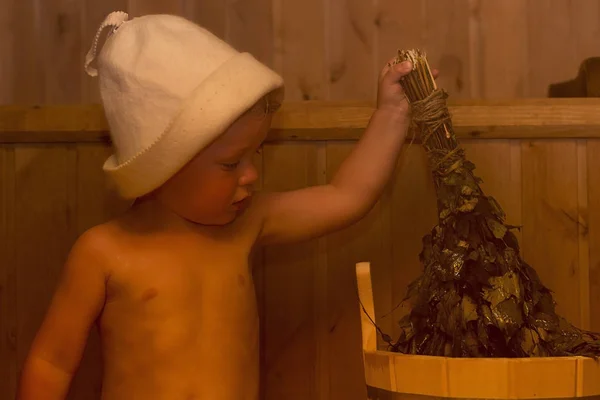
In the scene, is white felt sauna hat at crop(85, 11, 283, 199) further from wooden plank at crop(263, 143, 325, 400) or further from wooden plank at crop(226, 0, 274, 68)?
wooden plank at crop(226, 0, 274, 68)

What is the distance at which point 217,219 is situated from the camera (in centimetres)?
111

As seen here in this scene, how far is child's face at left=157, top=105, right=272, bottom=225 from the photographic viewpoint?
1.07 m

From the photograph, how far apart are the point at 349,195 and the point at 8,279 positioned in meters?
0.63

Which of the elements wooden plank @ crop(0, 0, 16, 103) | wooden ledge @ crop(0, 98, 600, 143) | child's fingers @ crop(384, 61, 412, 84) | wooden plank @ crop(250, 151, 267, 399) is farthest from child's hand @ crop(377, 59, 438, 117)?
wooden plank @ crop(0, 0, 16, 103)

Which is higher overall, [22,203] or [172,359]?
[22,203]

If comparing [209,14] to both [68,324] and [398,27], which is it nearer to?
[398,27]

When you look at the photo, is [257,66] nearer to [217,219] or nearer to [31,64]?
[217,219]

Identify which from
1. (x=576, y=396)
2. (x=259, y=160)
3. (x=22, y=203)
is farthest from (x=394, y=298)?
(x=22, y=203)

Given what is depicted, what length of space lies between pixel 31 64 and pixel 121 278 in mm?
671

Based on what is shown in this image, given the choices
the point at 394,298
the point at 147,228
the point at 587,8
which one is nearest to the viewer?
the point at 147,228

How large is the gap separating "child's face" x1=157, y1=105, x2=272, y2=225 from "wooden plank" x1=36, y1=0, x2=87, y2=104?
0.57 metres

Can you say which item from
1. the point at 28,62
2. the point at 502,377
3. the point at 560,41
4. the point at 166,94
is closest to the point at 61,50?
the point at 28,62

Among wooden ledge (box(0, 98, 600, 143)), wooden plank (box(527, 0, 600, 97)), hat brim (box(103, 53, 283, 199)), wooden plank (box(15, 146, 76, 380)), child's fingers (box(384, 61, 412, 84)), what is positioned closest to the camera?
hat brim (box(103, 53, 283, 199))

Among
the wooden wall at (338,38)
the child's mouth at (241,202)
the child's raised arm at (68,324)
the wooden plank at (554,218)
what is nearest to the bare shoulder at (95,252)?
the child's raised arm at (68,324)
